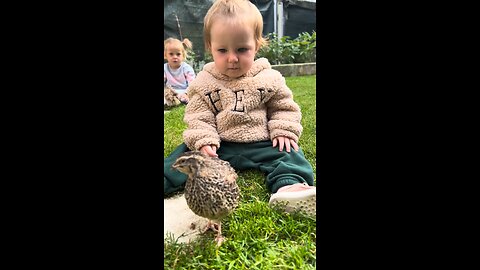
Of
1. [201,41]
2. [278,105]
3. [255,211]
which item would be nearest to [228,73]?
[201,41]

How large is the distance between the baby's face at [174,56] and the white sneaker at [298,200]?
0.68m

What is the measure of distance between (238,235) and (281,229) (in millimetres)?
138

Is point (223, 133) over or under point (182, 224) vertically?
over

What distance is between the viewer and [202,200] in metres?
1.23

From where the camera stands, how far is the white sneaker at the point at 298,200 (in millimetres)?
1327

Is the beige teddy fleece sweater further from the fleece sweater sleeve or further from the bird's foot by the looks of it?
the bird's foot

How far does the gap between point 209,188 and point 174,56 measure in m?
0.67

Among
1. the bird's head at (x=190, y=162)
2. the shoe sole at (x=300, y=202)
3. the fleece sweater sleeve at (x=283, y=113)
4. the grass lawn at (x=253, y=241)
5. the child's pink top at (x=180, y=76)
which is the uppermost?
the child's pink top at (x=180, y=76)

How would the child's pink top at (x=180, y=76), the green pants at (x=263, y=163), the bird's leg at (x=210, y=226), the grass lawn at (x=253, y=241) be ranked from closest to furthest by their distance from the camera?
the grass lawn at (x=253, y=241), the bird's leg at (x=210, y=226), the green pants at (x=263, y=163), the child's pink top at (x=180, y=76)

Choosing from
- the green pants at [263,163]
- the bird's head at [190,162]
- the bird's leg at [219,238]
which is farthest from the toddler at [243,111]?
the bird's leg at [219,238]

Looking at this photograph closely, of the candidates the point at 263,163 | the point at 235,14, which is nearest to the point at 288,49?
the point at 235,14

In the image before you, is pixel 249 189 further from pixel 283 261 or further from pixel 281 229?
pixel 283 261

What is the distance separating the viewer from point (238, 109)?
61.6 inches

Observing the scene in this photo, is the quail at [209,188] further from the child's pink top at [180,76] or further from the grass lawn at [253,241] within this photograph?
the child's pink top at [180,76]
